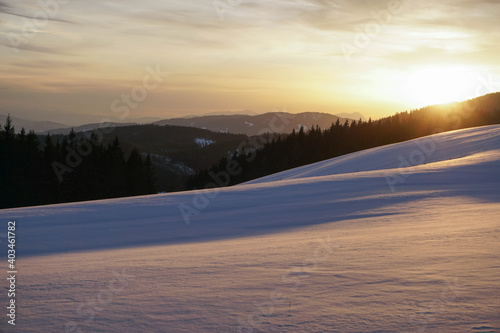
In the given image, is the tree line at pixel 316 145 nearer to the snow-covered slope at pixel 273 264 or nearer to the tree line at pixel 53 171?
the tree line at pixel 53 171

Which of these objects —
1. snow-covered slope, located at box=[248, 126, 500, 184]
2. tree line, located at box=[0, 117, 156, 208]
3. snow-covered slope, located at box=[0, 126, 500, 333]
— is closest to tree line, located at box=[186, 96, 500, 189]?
tree line, located at box=[0, 117, 156, 208]

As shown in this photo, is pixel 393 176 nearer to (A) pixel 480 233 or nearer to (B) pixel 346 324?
(A) pixel 480 233

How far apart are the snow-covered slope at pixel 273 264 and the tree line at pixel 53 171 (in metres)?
34.1

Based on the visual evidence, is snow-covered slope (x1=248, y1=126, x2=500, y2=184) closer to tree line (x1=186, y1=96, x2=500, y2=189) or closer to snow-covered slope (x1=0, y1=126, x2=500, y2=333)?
snow-covered slope (x1=0, y1=126, x2=500, y2=333)

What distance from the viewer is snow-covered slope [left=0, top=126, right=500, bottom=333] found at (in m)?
4.15

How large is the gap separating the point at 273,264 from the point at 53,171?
45413mm

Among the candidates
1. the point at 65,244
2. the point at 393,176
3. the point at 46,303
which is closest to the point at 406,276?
the point at 46,303

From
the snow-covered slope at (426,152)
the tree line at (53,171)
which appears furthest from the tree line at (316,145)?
the snow-covered slope at (426,152)

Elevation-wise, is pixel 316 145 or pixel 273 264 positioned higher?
pixel 316 145

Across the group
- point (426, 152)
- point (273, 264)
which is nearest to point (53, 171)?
point (426, 152)

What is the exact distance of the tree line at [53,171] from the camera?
43.5m

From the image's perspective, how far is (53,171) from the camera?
4503 cm

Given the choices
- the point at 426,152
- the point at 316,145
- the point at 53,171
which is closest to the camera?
the point at 426,152

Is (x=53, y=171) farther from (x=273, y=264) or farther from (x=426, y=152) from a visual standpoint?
(x=273, y=264)
